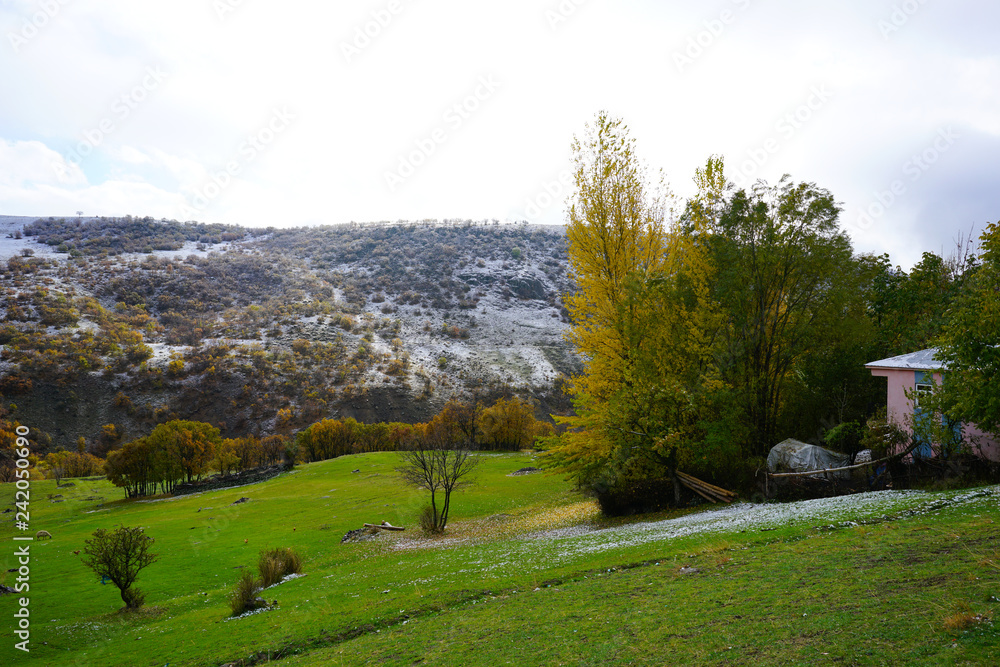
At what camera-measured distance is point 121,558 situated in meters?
22.1

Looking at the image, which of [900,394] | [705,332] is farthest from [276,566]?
[900,394]

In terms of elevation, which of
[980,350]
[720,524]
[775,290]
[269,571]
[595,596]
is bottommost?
[269,571]

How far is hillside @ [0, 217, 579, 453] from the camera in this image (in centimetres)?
10475

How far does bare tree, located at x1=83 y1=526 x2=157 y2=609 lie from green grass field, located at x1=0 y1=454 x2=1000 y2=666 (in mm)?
947

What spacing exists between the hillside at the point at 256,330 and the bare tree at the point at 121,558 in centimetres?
8617

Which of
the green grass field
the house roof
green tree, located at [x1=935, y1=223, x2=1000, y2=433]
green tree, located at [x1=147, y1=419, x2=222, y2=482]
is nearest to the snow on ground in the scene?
the green grass field

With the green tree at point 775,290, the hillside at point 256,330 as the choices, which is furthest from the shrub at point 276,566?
the hillside at point 256,330

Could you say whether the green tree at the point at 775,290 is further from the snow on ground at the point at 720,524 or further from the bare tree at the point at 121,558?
the bare tree at the point at 121,558

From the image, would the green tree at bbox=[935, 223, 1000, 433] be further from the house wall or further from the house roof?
the house roof

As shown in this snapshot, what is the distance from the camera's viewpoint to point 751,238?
26.0 m

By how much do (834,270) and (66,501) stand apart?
8399 centimetres

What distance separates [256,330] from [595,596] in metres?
137

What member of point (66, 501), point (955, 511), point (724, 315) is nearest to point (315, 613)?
point (955, 511)

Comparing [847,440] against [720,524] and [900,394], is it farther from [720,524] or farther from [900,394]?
[720,524]
